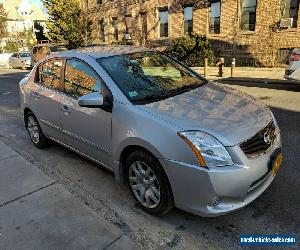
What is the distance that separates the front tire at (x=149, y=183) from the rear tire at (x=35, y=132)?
2.44m

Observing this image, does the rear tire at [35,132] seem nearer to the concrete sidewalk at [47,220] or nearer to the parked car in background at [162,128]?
the parked car in background at [162,128]

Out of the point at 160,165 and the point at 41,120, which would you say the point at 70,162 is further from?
the point at 160,165

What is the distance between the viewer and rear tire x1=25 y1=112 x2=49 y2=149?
5391 millimetres

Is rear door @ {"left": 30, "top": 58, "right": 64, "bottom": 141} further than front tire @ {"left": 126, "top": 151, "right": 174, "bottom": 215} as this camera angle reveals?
Yes

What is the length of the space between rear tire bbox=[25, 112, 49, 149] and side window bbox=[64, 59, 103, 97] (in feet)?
4.45

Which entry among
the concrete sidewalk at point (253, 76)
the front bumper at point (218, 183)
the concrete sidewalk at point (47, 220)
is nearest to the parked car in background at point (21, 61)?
the concrete sidewalk at point (253, 76)

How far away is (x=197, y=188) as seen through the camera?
2.88 m

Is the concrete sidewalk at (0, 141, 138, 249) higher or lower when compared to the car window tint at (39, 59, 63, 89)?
lower

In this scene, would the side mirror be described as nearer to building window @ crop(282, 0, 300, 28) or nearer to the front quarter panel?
the front quarter panel

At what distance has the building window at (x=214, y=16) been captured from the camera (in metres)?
18.3

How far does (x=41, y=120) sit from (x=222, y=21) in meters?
15.4

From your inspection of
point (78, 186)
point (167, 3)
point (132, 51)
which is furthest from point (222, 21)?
point (78, 186)

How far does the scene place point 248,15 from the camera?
16938 mm

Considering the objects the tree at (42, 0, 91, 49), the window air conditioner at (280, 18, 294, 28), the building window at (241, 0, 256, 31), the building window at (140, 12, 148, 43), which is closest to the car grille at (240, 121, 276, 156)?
the window air conditioner at (280, 18, 294, 28)
